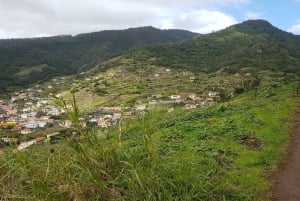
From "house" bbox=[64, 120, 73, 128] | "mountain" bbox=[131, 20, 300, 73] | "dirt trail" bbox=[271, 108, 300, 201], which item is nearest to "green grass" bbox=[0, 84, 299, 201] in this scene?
"house" bbox=[64, 120, 73, 128]

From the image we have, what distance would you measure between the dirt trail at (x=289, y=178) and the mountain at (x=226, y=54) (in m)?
98.4

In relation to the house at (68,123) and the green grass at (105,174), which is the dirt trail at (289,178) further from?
the house at (68,123)

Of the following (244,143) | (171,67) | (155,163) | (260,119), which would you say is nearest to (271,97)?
(260,119)

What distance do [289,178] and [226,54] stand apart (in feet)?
446

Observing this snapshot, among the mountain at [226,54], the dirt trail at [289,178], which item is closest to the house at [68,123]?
the dirt trail at [289,178]

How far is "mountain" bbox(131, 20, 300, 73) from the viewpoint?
122562 millimetres

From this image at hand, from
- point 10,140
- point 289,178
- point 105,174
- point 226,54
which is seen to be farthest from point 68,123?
point 226,54

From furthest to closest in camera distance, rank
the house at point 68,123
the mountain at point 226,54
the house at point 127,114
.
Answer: the mountain at point 226,54, the house at point 127,114, the house at point 68,123

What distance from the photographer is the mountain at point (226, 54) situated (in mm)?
122562

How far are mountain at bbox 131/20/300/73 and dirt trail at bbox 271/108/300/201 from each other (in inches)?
3875

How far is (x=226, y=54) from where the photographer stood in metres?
142

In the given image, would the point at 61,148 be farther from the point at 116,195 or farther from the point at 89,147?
the point at 116,195

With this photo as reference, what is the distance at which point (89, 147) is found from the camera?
20.6 ft

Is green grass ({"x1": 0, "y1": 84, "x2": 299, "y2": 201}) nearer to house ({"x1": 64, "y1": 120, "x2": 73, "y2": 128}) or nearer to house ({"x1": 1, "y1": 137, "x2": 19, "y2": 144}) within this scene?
house ({"x1": 1, "y1": 137, "x2": 19, "y2": 144})
